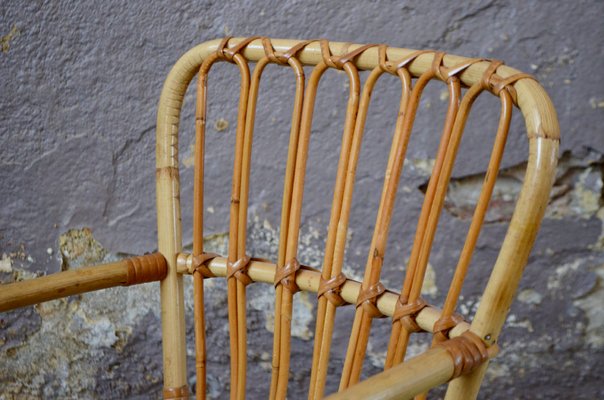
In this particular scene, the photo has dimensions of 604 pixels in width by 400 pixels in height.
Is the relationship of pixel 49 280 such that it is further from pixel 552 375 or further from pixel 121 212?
pixel 552 375

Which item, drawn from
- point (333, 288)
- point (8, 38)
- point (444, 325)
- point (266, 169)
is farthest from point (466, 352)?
point (8, 38)

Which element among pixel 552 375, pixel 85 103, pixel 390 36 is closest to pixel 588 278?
pixel 552 375

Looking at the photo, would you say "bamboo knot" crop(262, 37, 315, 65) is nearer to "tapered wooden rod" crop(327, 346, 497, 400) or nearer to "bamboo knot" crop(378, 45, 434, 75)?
"bamboo knot" crop(378, 45, 434, 75)

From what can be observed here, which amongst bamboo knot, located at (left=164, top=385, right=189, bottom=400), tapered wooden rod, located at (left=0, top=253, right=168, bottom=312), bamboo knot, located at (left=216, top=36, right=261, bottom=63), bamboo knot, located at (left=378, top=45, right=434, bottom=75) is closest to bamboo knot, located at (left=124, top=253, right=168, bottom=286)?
tapered wooden rod, located at (left=0, top=253, right=168, bottom=312)

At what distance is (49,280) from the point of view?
2.85ft

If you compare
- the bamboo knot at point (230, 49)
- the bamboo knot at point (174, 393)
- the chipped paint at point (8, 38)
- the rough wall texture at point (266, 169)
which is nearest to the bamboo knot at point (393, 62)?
the bamboo knot at point (230, 49)

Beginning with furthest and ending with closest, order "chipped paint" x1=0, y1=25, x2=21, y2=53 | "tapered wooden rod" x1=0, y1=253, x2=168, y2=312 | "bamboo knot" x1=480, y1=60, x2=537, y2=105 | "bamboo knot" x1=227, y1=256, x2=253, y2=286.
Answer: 1. "chipped paint" x1=0, y1=25, x2=21, y2=53
2. "bamboo knot" x1=227, y1=256, x2=253, y2=286
3. "tapered wooden rod" x1=0, y1=253, x2=168, y2=312
4. "bamboo knot" x1=480, y1=60, x2=537, y2=105

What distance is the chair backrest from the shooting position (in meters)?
0.70

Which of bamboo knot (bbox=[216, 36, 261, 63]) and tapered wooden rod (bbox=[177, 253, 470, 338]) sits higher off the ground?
bamboo knot (bbox=[216, 36, 261, 63])

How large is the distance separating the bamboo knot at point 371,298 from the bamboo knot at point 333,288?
0.03 metres

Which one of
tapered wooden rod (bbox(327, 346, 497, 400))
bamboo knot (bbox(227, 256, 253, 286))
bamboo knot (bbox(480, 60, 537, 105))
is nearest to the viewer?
tapered wooden rod (bbox(327, 346, 497, 400))

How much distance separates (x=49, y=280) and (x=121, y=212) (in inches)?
27.8

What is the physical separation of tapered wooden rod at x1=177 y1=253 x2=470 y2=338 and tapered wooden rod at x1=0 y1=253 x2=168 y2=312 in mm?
39

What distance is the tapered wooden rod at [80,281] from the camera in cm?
84
